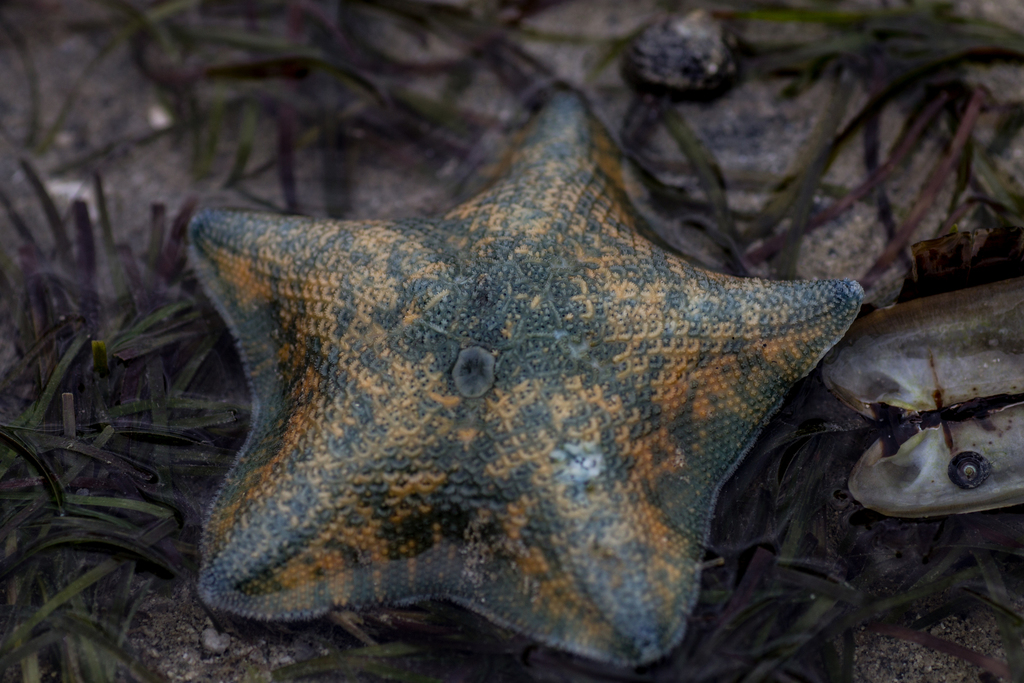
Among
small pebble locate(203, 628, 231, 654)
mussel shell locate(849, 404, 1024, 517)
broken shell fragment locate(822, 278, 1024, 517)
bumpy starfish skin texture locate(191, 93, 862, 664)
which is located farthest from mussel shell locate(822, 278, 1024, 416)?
small pebble locate(203, 628, 231, 654)

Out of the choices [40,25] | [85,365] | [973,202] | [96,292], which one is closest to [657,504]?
[973,202]

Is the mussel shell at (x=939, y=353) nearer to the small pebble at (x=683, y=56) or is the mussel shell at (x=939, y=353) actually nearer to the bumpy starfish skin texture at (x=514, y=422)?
the bumpy starfish skin texture at (x=514, y=422)

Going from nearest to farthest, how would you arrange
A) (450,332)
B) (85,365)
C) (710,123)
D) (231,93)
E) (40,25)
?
(450,332) → (85,365) → (710,123) → (231,93) → (40,25)

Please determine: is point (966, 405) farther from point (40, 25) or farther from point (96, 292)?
point (40, 25)

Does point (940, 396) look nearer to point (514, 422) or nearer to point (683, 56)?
point (514, 422)

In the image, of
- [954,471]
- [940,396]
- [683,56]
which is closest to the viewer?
[954,471]

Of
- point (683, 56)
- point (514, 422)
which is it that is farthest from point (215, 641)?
point (683, 56)
